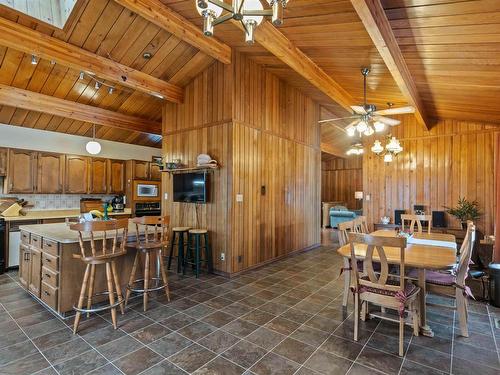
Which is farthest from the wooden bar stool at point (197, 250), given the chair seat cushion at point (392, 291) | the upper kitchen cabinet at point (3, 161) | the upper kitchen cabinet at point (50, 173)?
the upper kitchen cabinet at point (3, 161)

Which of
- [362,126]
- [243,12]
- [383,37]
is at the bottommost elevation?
[362,126]

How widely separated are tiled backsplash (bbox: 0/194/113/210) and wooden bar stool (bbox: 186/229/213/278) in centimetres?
346

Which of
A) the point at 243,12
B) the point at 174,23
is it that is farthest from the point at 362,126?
the point at 174,23

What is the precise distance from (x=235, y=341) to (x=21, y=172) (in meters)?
5.46

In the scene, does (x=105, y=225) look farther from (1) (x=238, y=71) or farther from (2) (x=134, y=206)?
(2) (x=134, y=206)

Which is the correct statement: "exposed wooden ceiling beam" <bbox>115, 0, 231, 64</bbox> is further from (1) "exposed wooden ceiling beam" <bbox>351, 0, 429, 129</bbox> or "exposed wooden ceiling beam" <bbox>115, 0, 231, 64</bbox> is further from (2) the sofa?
(2) the sofa

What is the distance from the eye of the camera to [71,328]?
2727 millimetres

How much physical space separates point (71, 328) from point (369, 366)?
2.80 m

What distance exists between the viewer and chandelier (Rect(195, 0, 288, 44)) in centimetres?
172

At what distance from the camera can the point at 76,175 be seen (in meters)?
6.12

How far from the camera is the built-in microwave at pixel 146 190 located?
22.6 feet

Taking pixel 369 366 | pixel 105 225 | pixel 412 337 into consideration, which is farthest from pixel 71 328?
pixel 412 337

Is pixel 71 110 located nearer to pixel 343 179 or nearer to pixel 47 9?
pixel 47 9

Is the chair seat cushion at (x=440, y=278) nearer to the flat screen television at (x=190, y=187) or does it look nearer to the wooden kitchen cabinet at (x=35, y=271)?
the flat screen television at (x=190, y=187)
